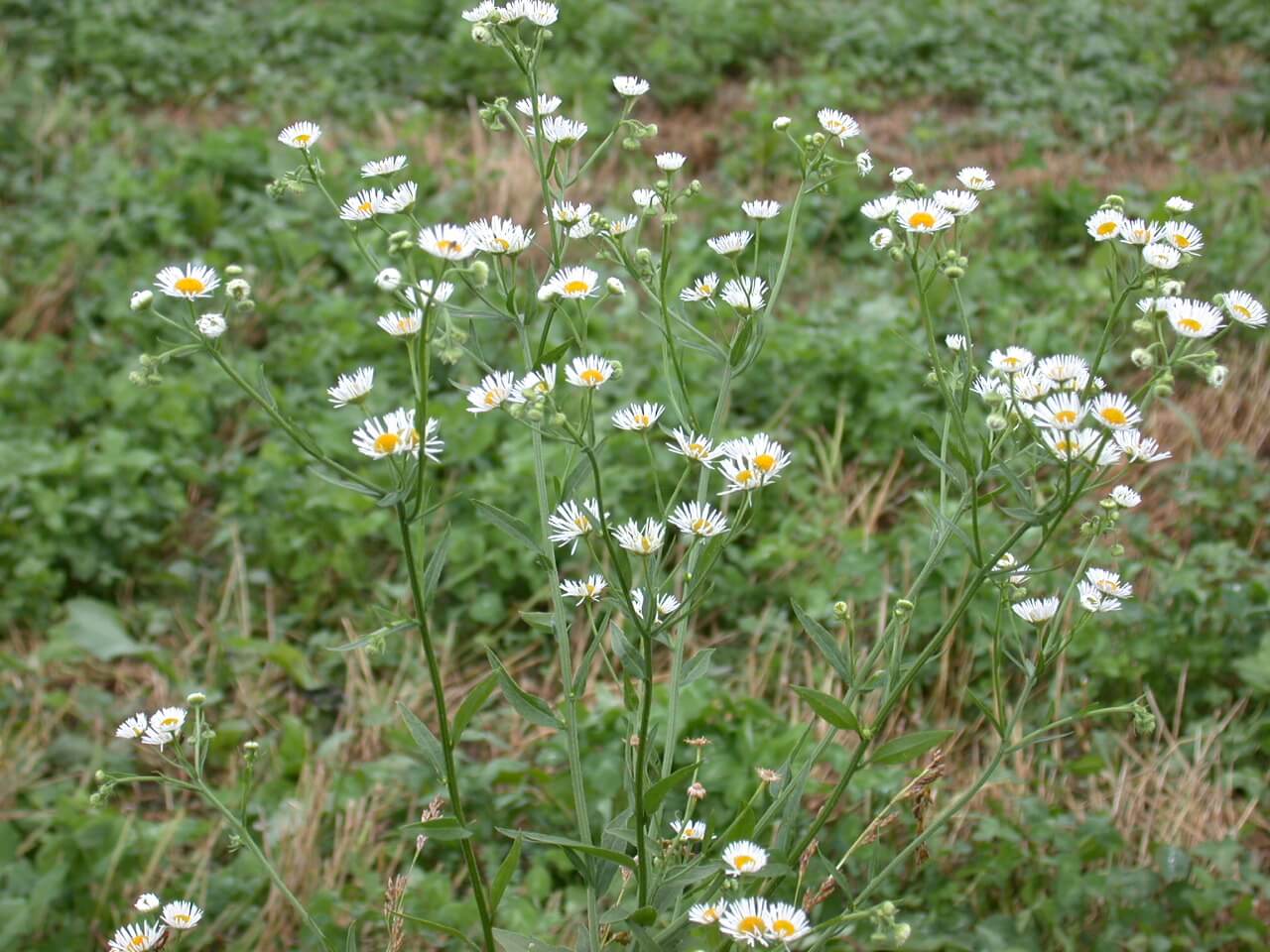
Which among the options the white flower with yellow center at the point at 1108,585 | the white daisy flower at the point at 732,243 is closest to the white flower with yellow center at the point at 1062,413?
the white flower with yellow center at the point at 1108,585

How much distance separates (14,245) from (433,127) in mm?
1642

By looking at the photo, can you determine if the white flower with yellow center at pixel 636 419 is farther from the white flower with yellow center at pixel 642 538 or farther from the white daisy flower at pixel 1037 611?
the white daisy flower at pixel 1037 611

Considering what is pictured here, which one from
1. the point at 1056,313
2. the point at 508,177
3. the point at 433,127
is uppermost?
the point at 433,127

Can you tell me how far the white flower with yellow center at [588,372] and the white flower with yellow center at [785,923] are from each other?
0.52 m

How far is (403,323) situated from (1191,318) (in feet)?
2.49

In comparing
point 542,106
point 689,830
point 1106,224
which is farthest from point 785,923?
point 542,106

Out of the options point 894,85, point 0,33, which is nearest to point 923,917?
point 894,85

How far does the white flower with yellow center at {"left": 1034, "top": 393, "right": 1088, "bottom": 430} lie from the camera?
44.1 inches

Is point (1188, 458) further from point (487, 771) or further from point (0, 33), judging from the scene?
point (0, 33)

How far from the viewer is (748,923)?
3.68 feet

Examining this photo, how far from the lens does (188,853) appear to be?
2355mm

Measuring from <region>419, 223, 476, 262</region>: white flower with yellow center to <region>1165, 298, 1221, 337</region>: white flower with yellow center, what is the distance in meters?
0.66

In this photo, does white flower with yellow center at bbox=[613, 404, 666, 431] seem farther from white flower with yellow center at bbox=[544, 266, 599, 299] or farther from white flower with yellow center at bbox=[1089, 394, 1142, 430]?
white flower with yellow center at bbox=[1089, 394, 1142, 430]

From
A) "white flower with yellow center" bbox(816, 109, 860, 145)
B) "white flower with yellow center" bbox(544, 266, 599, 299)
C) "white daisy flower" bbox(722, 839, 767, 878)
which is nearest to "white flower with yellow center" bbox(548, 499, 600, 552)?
"white flower with yellow center" bbox(544, 266, 599, 299)
